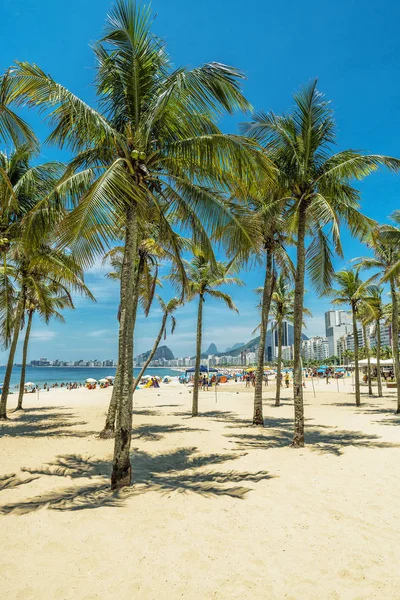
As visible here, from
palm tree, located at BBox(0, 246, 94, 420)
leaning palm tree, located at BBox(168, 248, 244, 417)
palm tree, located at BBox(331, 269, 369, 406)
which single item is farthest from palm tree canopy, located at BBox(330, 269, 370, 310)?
palm tree, located at BBox(0, 246, 94, 420)

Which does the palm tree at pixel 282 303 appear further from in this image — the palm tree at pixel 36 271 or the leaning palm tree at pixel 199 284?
the palm tree at pixel 36 271

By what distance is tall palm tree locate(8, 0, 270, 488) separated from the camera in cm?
636

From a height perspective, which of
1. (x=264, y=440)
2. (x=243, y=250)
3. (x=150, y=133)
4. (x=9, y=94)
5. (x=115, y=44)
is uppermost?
(x=115, y=44)

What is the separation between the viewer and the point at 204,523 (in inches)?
199

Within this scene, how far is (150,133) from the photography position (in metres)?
6.96

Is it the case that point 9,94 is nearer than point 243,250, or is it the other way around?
point 9,94

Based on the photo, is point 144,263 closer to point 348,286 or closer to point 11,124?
point 11,124

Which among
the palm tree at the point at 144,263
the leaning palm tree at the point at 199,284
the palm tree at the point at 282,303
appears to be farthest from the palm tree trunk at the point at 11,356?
the palm tree at the point at 282,303

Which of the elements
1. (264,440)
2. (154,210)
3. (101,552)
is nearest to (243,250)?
(154,210)

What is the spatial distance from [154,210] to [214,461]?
20.1ft

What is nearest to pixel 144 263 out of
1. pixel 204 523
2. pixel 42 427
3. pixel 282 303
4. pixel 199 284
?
pixel 199 284

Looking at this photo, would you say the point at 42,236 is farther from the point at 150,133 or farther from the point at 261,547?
the point at 261,547

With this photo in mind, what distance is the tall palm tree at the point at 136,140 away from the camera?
6.36 m

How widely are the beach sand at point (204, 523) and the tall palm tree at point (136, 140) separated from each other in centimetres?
129
